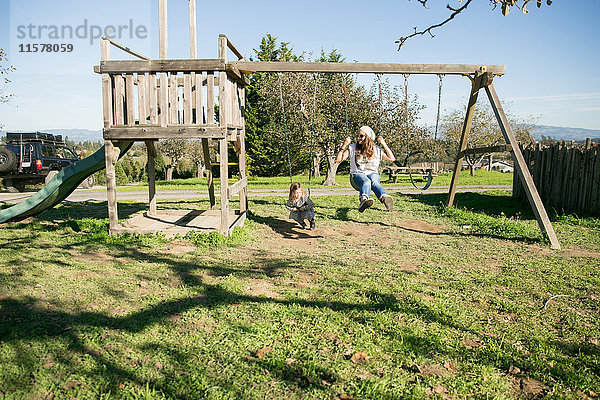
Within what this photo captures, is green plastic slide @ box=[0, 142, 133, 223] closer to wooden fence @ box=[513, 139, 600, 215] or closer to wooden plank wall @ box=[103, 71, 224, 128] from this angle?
wooden plank wall @ box=[103, 71, 224, 128]

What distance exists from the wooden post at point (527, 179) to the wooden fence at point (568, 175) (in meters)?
2.95

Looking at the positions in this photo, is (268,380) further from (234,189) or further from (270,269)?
(234,189)

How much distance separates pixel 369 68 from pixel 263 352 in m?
7.09

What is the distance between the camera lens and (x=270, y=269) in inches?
245

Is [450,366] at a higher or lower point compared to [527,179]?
lower

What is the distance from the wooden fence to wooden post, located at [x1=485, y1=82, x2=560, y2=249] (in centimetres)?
295

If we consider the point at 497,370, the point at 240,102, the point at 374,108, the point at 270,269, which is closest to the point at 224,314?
the point at 270,269

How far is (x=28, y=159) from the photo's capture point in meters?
20.0

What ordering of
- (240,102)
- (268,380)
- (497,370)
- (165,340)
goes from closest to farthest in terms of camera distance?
(268,380) < (497,370) < (165,340) < (240,102)

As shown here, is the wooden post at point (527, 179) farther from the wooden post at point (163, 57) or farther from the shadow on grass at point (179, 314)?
the wooden post at point (163, 57)

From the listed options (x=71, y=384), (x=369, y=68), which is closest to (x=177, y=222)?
(x=369, y=68)

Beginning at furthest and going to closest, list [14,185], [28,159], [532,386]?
[14,185], [28,159], [532,386]

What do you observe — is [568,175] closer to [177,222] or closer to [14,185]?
[177,222]

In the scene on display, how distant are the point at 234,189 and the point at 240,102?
89.5 inches
